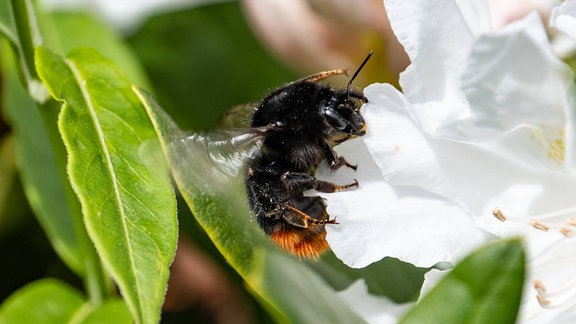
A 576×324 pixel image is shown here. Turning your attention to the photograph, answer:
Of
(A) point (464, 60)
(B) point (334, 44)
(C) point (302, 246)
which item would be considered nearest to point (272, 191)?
(C) point (302, 246)

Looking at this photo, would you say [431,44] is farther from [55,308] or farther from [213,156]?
[55,308]

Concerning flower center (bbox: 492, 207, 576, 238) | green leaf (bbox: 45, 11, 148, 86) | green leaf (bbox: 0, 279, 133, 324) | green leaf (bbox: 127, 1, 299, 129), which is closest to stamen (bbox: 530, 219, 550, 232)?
flower center (bbox: 492, 207, 576, 238)

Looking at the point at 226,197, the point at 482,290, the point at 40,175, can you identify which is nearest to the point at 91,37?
the point at 40,175

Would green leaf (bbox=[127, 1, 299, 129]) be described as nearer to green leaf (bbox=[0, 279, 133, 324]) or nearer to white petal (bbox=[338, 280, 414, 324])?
green leaf (bbox=[0, 279, 133, 324])

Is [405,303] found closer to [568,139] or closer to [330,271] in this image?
[330,271]

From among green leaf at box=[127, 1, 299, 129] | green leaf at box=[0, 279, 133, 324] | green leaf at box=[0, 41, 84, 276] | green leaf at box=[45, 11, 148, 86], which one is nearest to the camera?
green leaf at box=[0, 279, 133, 324]

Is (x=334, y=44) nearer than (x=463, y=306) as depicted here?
No
